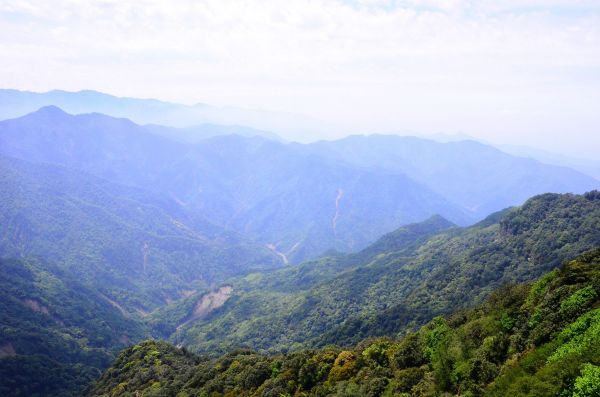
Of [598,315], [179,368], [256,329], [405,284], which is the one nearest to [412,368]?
[598,315]

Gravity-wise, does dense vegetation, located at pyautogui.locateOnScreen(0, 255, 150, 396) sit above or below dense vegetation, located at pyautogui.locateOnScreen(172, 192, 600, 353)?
below

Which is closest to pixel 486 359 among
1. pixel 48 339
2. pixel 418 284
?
pixel 418 284

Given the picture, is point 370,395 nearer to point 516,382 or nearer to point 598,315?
point 516,382

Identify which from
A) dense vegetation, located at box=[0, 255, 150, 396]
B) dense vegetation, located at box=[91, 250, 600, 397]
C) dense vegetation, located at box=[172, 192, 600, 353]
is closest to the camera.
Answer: dense vegetation, located at box=[91, 250, 600, 397]

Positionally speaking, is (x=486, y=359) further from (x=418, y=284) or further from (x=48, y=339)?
(x=48, y=339)

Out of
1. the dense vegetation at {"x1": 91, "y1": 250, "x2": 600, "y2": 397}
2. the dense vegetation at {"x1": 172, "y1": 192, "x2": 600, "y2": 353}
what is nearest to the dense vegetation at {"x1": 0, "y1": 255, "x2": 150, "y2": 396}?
the dense vegetation at {"x1": 172, "y1": 192, "x2": 600, "y2": 353}

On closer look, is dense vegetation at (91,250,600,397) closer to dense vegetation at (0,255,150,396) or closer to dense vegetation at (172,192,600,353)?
dense vegetation at (172,192,600,353)

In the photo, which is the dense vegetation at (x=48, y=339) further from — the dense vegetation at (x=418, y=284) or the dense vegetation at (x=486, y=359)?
the dense vegetation at (x=486, y=359)
